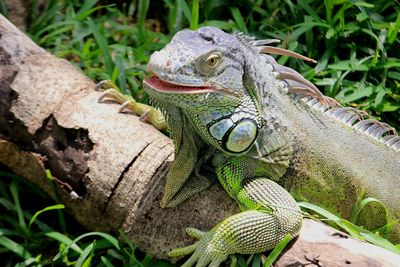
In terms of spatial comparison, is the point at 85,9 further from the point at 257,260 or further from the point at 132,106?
the point at 257,260

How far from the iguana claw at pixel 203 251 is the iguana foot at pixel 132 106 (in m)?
0.79

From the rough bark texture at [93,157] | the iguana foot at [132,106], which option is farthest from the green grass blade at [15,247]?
the iguana foot at [132,106]

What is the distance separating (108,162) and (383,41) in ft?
7.32

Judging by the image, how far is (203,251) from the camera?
3002mm

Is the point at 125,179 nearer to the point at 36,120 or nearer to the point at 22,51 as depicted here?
the point at 36,120

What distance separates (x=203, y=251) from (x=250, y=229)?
232 mm

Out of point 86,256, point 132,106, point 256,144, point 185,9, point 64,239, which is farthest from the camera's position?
point 185,9

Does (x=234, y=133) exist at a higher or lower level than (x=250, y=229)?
higher

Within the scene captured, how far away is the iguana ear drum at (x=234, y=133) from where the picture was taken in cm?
303

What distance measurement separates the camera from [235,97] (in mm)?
3062

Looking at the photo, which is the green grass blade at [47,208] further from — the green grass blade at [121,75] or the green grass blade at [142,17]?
the green grass blade at [142,17]

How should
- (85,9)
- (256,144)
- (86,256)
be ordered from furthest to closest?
(85,9), (86,256), (256,144)

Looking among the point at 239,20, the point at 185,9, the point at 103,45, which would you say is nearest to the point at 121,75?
the point at 103,45

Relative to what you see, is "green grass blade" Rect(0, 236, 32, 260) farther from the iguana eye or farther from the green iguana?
the iguana eye
